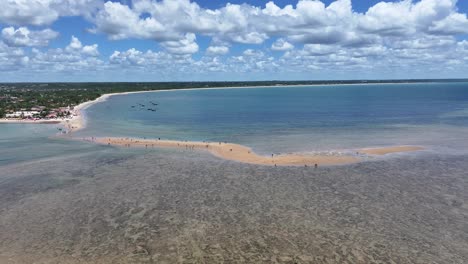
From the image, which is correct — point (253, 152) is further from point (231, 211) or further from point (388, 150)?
point (231, 211)

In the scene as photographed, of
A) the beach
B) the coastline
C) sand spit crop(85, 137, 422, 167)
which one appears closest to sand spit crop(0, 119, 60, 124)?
the coastline

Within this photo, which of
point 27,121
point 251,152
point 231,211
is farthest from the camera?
point 27,121

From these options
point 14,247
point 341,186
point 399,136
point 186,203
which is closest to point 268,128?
point 399,136

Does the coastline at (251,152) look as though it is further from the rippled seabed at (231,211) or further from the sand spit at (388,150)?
the rippled seabed at (231,211)

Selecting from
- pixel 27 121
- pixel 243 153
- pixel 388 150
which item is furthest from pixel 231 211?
pixel 27 121

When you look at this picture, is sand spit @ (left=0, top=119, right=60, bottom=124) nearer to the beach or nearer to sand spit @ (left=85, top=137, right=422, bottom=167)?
the beach

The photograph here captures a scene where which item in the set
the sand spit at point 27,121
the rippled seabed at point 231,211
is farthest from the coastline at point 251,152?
the sand spit at point 27,121
